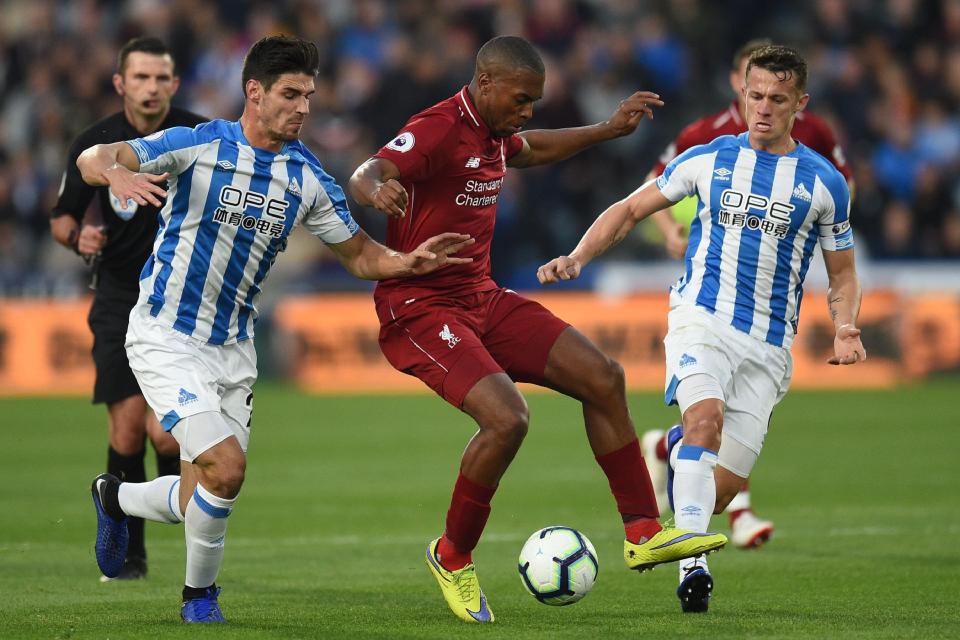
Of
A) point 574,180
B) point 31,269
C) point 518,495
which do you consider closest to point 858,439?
point 518,495

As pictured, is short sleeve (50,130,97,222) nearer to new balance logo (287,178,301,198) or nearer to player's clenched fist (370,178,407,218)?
new balance logo (287,178,301,198)

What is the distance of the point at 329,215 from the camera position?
6.39 meters

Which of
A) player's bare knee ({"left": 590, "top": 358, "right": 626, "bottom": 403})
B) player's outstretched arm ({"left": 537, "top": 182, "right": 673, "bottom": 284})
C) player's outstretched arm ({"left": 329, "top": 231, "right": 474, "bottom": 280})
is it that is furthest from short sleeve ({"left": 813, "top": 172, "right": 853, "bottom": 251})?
player's outstretched arm ({"left": 329, "top": 231, "right": 474, "bottom": 280})

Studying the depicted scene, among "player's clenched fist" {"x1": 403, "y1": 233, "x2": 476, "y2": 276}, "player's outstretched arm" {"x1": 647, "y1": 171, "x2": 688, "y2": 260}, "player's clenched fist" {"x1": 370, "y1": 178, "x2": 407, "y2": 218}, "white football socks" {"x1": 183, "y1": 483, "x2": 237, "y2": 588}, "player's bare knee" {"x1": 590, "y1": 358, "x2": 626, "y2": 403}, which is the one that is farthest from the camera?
"player's outstretched arm" {"x1": 647, "y1": 171, "x2": 688, "y2": 260}

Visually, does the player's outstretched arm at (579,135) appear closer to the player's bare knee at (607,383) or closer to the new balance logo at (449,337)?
the new balance logo at (449,337)

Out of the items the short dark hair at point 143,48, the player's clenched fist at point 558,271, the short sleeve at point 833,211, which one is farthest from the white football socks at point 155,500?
the short sleeve at point 833,211

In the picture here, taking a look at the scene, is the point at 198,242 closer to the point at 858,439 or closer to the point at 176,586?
the point at 176,586

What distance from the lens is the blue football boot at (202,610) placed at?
5.95 m

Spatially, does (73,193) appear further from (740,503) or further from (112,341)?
(740,503)

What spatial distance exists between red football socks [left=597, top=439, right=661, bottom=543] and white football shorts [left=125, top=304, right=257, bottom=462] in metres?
1.60

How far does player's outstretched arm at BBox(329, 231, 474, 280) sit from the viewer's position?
611 cm

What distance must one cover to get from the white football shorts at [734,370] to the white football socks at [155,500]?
2193 millimetres

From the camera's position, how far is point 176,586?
7105 millimetres

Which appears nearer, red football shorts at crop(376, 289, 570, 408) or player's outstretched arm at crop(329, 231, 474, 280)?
player's outstretched arm at crop(329, 231, 474, 280)
